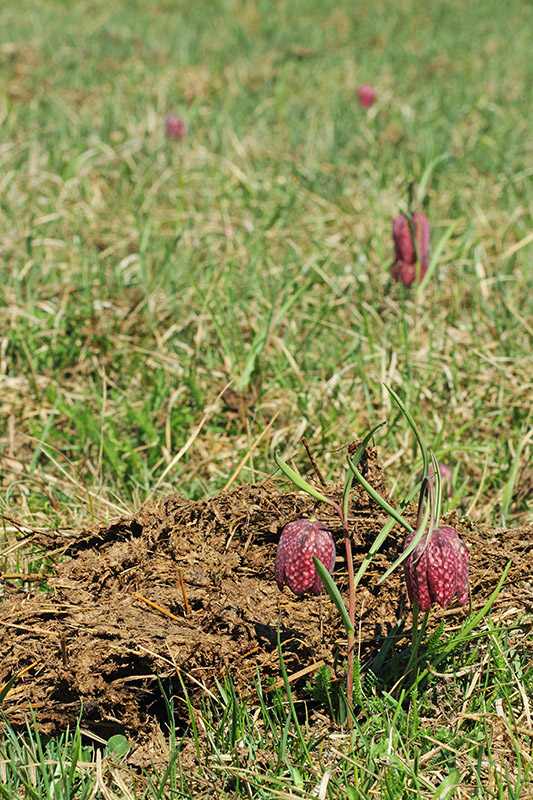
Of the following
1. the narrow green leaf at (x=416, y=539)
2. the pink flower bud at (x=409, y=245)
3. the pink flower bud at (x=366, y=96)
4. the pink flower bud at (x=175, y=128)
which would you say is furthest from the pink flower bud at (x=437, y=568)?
the pink flower bud at (x=366, y=96)

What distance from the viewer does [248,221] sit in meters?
2.77

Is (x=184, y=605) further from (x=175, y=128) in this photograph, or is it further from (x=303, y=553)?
(x=175, y=128)

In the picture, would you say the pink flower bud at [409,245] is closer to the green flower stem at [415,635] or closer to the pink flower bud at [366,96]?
the green flower stem at [415,635]

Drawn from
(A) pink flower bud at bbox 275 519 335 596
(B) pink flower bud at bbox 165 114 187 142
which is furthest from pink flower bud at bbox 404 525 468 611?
(B) pink flower bud at bbox 165 114 187 142

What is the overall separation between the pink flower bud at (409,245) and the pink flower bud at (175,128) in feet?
4.80

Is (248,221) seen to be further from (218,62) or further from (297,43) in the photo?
(297,43)

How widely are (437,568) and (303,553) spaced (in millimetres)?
188

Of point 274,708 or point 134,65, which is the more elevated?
point 134,65

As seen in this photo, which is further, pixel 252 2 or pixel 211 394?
pixel 252 2

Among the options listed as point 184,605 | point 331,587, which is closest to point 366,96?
point 184,605

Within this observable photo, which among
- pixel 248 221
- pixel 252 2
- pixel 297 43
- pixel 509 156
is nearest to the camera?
pixel 248 221

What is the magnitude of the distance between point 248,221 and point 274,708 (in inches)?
75.0

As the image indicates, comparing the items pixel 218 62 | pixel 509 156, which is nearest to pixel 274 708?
pixel 509 156

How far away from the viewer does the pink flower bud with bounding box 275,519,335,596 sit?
1.13 meters
